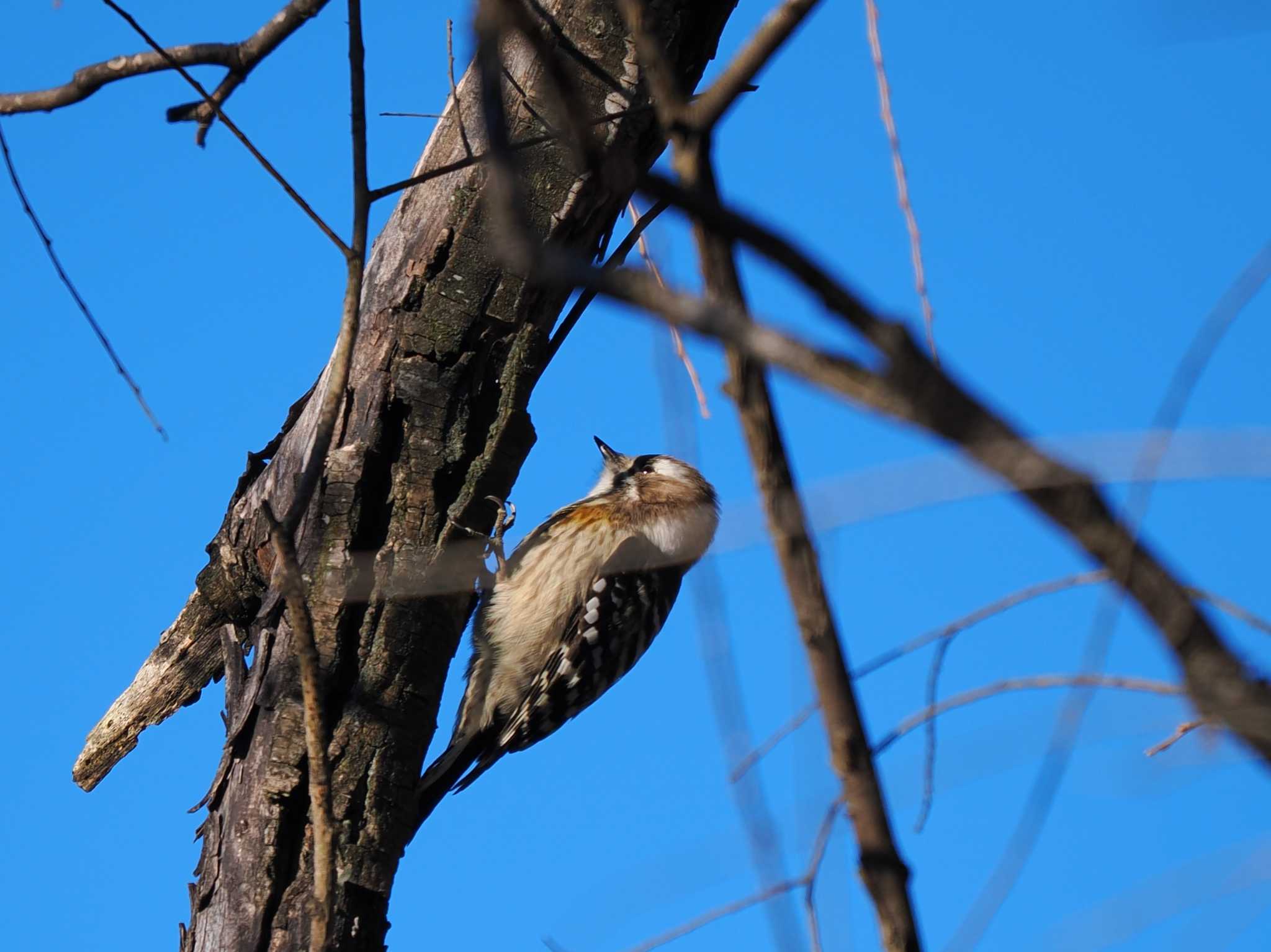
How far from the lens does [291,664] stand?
337cm

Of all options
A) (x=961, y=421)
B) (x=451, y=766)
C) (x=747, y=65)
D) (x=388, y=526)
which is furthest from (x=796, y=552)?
(x=451, y=766)

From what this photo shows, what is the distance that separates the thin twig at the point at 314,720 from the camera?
7.36 ft

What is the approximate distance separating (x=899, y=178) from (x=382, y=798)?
2015 mm

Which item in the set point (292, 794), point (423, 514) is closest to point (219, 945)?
point (292, 794)

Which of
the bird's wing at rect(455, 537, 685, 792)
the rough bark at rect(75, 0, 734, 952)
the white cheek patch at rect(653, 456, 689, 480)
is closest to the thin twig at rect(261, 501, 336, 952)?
the rough bark at rect(75, 0, 734, 952)

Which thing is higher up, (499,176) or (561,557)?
(561,557)

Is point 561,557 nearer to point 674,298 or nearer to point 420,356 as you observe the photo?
point 420,356

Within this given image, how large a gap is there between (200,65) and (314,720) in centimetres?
181

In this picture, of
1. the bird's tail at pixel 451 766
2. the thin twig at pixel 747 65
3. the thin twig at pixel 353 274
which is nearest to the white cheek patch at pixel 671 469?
the bird's tail at pixel 451 766

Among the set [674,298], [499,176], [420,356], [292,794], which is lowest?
[674,298]

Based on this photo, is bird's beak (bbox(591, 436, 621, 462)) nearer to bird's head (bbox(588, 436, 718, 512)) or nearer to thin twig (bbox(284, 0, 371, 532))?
bird's head (bbox(588, 436, 718, 512))

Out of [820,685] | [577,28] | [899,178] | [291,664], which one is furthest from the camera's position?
[577,28]

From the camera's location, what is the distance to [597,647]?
5.27m

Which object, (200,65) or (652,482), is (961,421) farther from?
(652,482)
